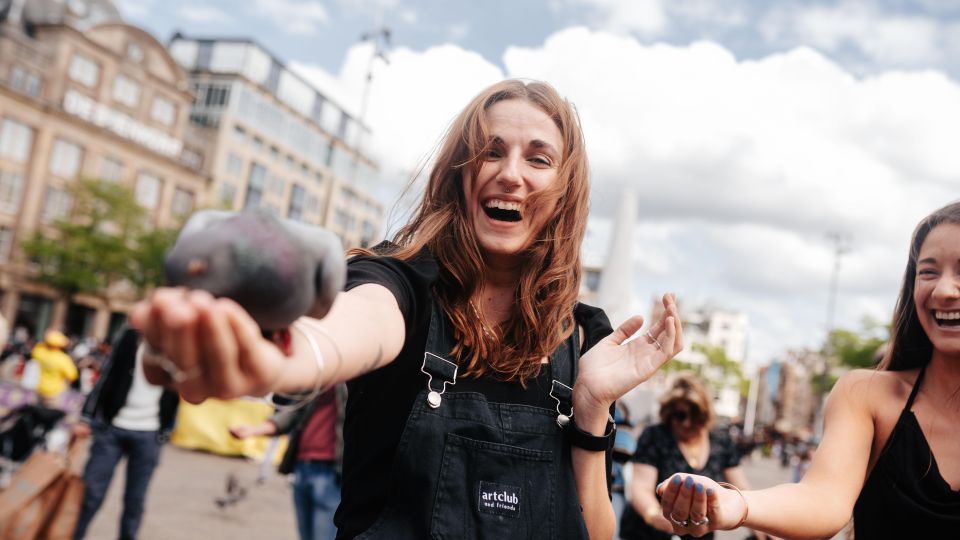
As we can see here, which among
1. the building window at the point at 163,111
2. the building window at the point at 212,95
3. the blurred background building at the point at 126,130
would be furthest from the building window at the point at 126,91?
the building window at the point at 212,95

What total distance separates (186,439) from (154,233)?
100ft

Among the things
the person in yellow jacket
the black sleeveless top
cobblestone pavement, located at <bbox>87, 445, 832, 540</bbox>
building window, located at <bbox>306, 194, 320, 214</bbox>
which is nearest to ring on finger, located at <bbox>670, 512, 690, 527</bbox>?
the black sleeveless top

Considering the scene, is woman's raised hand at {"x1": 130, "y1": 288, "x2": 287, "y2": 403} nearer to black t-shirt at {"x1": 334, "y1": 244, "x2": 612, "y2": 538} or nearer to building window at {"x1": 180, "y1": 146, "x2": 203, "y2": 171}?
black t-shirt at {"x1": 334, "y1": 244, "x2": 612, "y2": 538}

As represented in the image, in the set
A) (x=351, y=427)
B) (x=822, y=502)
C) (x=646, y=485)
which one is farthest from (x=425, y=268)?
(x=646, y=485)

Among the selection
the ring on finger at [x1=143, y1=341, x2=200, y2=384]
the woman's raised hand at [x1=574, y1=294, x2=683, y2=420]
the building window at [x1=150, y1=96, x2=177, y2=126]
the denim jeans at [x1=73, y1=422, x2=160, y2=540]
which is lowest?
the denim jeans at [x1=73, y1=422, x2=160, y2=540]

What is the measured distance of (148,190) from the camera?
161ft

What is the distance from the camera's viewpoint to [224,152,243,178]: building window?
2200 inches

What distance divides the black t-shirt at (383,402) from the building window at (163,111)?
169 ft

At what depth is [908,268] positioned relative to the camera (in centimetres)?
247

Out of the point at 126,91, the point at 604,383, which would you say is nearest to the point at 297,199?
the point at 126,91

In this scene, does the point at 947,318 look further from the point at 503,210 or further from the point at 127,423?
the point at 127,423

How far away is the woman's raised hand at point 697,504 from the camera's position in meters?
1.81

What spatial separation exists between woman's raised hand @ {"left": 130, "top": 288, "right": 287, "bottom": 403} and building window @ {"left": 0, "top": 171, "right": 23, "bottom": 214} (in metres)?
44.7

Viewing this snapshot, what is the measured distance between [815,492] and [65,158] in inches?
1845
